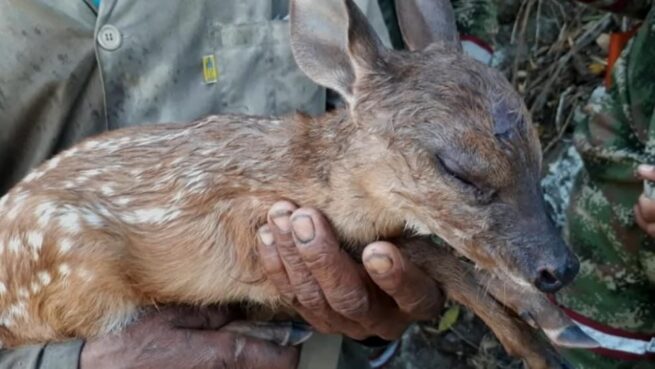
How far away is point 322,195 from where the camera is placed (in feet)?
9.80

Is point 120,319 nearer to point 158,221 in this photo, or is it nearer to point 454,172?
point 158,221

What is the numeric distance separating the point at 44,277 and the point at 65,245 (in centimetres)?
12

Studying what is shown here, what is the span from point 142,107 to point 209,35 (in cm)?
28

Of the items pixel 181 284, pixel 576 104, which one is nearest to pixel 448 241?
pixel 181 284

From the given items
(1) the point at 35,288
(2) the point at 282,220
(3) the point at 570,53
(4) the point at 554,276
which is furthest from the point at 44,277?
(3) the point at 570,53

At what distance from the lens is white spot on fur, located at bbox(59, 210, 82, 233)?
305cm

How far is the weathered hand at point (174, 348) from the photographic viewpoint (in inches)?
123

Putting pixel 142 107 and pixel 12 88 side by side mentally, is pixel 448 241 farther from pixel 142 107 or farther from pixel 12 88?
pixel 12 88

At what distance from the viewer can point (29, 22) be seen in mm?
3355

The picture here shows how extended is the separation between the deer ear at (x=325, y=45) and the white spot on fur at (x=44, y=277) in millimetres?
844

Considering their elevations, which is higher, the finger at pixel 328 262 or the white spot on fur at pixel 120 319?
the finger at pixel 328 262

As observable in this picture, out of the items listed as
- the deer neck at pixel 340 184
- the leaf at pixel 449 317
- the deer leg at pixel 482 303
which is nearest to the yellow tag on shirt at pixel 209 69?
the deer neck at pixel 340 184

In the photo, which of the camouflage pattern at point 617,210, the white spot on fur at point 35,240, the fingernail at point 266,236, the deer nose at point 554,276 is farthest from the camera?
the camouflage pattern at point 617,210

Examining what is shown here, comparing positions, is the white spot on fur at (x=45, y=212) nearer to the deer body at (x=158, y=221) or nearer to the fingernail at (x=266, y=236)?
the deer body at (x=158, y=221)
